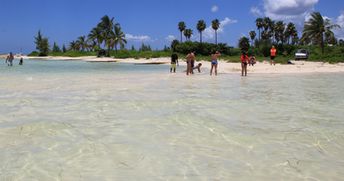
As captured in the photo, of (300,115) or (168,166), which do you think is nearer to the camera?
(168,166)

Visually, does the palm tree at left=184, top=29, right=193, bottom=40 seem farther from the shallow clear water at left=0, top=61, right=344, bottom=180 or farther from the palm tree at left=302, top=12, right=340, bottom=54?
the shallow clear water at left=0, top=61, right=344, bottom=180

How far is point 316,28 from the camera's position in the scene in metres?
55.3

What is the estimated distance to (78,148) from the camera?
6.63 meters

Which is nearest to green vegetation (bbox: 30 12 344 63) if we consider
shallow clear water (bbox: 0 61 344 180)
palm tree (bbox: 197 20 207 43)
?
palm tree (bbox: 197 20 207 43)

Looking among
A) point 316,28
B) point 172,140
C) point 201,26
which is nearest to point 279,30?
point 201,26

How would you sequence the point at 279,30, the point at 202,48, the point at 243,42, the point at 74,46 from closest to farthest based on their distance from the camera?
the point at 202,48, the point at 243,42, the point at 279,30, the point at 74,46

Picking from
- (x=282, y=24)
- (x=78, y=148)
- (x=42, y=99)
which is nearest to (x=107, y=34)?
(x=282, y=24)

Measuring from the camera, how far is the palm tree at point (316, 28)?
180 feet

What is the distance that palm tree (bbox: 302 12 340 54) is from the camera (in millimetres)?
54719

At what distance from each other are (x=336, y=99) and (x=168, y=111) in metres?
5.73

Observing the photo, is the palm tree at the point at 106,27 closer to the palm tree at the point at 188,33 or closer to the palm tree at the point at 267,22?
the palm tree at the point at 188,33

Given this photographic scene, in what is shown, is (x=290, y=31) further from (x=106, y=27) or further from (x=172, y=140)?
(x=172, y=140)

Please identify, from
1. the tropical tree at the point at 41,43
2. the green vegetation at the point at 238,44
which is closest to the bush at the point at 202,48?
the green vegetation at the point at 238,44

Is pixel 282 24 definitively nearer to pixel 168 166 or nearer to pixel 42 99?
pixel 42 99
